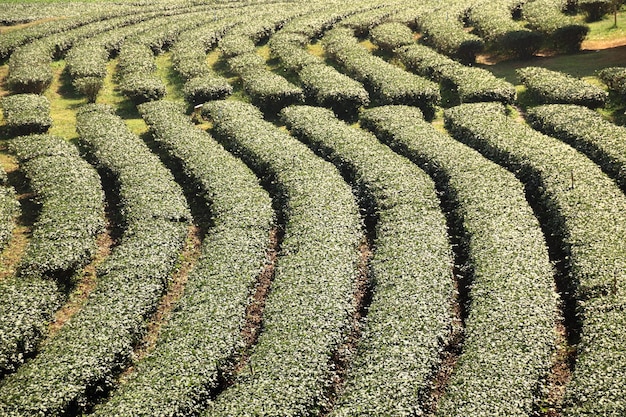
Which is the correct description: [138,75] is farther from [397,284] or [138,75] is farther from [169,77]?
[397,284]

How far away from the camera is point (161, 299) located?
74.5 feet

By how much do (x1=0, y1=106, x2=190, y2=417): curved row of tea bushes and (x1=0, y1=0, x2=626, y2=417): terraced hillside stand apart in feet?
0.25

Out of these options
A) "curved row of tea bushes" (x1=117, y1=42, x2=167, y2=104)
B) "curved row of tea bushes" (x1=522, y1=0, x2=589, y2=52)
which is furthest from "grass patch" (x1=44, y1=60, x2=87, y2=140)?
"curved row of tea bushes" (x1=522, y1=0, x2=589, y2=52)

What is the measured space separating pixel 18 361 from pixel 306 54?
2909 cm

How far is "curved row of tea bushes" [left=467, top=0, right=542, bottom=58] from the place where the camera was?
4222 centimetres

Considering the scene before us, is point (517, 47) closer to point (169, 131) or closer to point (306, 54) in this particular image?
point (306, 54)

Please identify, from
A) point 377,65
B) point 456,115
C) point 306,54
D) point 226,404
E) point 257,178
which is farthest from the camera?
point 306,54

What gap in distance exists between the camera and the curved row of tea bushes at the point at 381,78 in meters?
35.9

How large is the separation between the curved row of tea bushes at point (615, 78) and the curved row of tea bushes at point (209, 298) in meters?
19.4

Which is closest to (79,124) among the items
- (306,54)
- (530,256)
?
(306,54)

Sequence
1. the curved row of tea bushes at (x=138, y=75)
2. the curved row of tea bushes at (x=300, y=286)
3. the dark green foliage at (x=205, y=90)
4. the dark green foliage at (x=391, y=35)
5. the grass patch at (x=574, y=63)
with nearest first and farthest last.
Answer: the curved row of tea bushes at (x=300, y=286), the dark green foliage at (x=205, y=90), the curved row of tea bushes at (x=138, y=75), the grass patch at (x=574, y=63), the dark green foliage at (x=391, y=35)

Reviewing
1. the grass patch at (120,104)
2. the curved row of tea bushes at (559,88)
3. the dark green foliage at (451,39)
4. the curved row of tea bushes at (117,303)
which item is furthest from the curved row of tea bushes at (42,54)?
the curved row of tea bushes at (559,88)

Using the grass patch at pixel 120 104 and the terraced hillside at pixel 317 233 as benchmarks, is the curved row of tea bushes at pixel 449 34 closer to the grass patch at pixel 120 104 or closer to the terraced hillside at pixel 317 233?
the terraced hillside at pixel 317 233

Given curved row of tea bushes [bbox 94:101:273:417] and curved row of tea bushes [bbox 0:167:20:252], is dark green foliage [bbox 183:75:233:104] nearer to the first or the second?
curved row of tea bushes [bbox 94:101:273:417]
